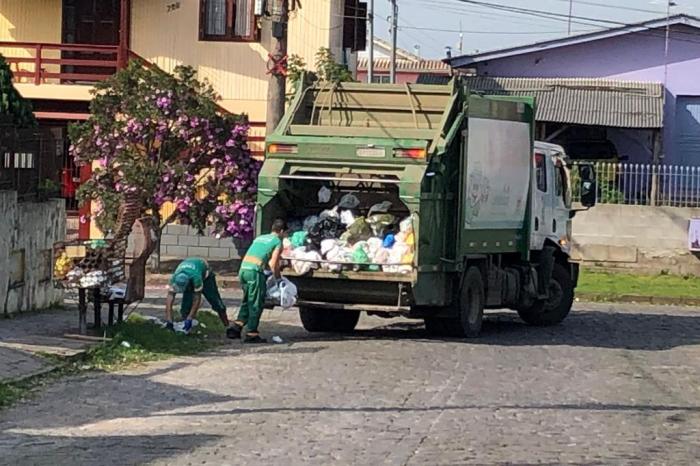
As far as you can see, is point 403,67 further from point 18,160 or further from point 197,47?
point 18,160

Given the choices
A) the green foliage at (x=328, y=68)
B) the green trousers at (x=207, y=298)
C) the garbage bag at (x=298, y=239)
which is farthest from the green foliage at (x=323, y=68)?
the green trousers at (x=207, y=298)

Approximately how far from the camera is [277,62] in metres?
23.3

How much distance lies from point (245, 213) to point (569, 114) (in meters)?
12.0

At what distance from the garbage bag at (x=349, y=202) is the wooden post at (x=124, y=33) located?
14.2 m

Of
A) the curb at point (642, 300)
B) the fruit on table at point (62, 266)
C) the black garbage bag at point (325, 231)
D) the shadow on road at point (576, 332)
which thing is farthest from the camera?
the curb at point (642, 300)

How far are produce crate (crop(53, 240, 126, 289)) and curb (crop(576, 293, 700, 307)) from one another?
1310 centimetres

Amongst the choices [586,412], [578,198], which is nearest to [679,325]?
[578,198]

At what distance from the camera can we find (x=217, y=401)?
1190 cm

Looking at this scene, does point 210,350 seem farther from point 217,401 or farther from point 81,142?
point 81,142

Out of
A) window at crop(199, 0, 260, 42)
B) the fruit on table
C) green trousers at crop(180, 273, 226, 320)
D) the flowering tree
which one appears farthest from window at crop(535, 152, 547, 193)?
window at crop(199, 0, 260, 42)

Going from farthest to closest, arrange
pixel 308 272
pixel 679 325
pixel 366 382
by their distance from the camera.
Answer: pixel 679 325 → pixel 308 272 → pixel 366 382

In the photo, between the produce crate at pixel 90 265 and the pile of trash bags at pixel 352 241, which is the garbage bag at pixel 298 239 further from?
Answer: the produce crate at pixel 90 265

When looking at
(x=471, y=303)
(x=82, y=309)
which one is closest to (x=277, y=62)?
(x=471, y=303)

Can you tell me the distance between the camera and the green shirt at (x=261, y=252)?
54.1 feet
